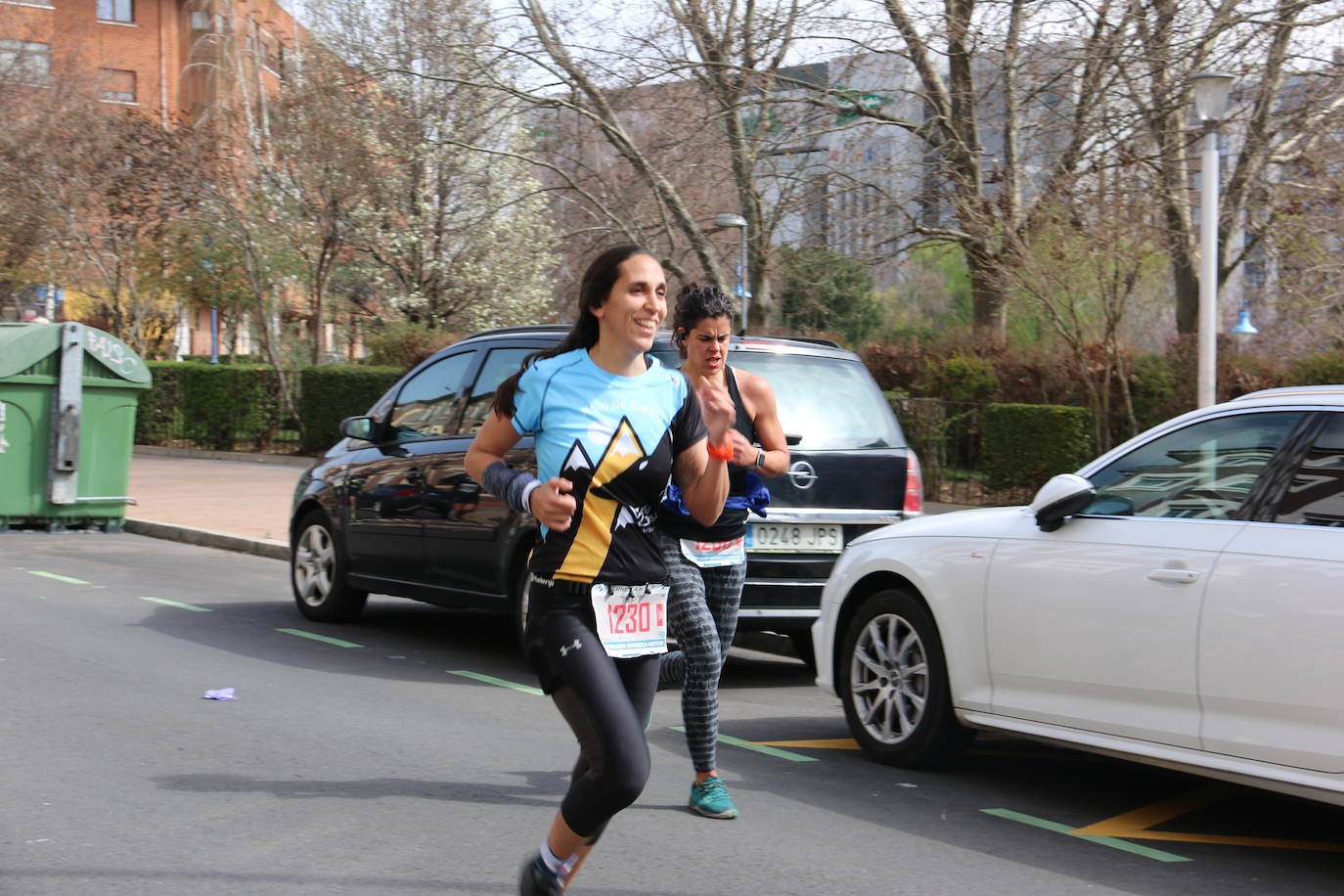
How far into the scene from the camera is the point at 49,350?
14.9 m

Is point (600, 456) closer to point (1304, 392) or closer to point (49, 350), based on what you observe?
point (1304, 392)

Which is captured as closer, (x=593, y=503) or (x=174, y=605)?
(x=593, y=503)

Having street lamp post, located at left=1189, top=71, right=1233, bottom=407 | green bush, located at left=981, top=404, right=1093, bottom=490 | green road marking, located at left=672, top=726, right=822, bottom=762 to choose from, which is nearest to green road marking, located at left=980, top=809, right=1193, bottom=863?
green road marking, located at left=672, top=726, right=822, bottom=762

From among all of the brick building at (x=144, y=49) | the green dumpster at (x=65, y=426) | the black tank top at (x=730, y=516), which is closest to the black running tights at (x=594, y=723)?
the black tank top at (x=730, y=516)

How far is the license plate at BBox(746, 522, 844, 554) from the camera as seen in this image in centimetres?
746

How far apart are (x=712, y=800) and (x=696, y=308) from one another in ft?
5.64

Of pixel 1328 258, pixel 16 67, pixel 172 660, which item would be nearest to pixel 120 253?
pixel 16 67

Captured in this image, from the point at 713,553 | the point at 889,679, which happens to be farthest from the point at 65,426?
the point at 713,553

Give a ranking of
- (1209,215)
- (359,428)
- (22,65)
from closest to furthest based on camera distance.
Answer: (359,428)
(1209,215)
(22,65)

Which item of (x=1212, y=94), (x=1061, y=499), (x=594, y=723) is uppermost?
(x=1212, y=94)

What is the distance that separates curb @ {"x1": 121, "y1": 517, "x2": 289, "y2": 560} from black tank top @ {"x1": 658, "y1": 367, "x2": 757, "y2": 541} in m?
8.79

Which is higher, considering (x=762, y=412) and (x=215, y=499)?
(x=762, y=412)

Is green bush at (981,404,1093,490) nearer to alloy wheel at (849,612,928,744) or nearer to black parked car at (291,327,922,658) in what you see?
black parked car at (291,327,922,658)

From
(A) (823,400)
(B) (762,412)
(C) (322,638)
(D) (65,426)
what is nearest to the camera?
(B) (762,412)
